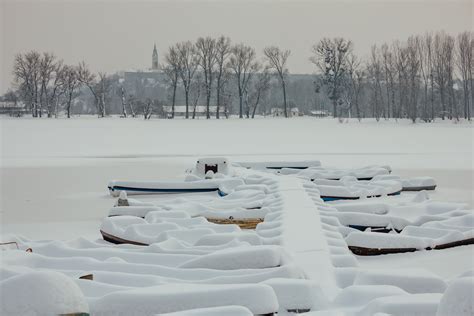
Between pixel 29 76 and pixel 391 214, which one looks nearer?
pixel 391 214

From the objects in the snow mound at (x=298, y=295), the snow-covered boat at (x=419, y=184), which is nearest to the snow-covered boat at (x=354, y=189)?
the snow-covered boat at (x=419, y=184)

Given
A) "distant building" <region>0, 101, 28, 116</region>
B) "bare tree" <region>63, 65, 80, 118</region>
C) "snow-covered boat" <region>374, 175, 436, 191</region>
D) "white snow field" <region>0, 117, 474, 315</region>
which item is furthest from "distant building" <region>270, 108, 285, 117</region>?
"snow-covered boat" <region>374, 175, 436, 191</region>

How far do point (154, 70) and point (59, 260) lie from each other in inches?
2234

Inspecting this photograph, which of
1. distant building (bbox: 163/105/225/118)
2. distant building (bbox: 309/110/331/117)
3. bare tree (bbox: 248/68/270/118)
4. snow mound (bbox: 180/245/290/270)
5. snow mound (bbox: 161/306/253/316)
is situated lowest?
snow mound (bbox: 180/245/290/270)

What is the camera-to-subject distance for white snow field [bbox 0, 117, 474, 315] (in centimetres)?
270

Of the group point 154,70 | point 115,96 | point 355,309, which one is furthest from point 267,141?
point 154,70

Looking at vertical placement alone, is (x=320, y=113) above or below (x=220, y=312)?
above

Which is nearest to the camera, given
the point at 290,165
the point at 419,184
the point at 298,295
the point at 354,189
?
the point at 298,295

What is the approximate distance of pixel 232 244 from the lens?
4820 mm

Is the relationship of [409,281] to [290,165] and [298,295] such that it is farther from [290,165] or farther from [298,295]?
[290,165]

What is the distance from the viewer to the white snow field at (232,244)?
2.70 metres

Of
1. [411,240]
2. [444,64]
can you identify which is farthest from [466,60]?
[411,240]

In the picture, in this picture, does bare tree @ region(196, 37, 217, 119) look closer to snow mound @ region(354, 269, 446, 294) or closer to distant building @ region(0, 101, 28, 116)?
distant building @ region(0, 101, 28, 116)

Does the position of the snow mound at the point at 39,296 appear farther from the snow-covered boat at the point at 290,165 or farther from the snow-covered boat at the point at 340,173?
the snow-covered boat at the point at 290,165
